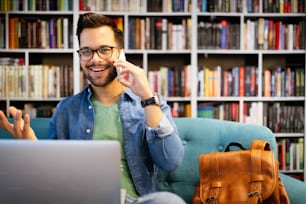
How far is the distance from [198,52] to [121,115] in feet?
5.34

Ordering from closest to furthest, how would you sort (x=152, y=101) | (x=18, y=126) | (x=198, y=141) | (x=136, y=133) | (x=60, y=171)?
(x=60, y=171)
(x=18, y=126)
(x=152, y=101)
(x=136, y=133)
(x=198, y=141)

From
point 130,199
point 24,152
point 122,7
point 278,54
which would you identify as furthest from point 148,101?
point 278,54

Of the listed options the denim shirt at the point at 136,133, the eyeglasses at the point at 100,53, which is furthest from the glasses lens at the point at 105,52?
the denim shirt at the point at 136,133

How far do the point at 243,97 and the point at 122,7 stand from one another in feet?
3.90

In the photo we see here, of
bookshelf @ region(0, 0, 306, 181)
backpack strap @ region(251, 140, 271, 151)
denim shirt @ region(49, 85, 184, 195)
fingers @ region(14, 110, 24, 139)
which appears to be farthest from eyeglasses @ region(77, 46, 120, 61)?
bookshelf @ region(0, 0, 306, 181)

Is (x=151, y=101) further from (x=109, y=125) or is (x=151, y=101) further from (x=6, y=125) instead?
(x=6, y=125)

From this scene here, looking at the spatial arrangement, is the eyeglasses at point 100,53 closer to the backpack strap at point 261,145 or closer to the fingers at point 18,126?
the fingers at point 18,126

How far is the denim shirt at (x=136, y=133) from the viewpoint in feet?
4.42

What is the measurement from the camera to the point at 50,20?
295cm

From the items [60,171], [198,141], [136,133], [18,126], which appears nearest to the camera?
[60,171]

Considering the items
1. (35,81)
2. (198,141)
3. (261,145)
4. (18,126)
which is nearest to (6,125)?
(18,126)

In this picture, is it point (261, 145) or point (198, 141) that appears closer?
point (261, 145)

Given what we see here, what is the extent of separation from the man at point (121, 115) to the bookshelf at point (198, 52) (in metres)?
1.43

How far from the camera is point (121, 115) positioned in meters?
1.48
